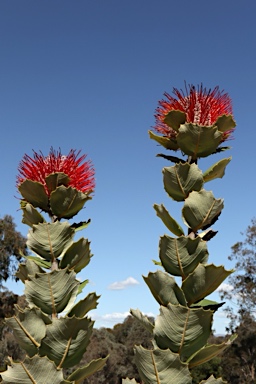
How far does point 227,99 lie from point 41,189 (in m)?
1.02

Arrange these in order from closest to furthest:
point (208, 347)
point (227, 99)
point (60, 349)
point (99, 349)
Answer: point (208, 347)
point (60, 349)
point (227, 99)
point (99, 349)

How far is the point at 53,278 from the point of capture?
2111mm

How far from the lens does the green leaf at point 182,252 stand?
194 centimetres

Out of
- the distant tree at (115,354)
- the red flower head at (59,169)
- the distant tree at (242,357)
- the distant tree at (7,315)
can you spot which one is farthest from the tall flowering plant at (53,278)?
the distant tree at (115,354)

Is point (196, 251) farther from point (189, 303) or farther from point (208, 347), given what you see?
point (208, 347)

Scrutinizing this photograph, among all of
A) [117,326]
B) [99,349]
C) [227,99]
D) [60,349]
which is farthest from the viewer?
[117,326]

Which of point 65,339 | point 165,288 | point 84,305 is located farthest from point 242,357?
point 165,288

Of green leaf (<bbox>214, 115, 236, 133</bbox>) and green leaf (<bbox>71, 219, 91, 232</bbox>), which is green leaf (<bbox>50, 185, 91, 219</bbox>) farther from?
green leaf (<bbox>214, 115, 236, 133</bbox>)

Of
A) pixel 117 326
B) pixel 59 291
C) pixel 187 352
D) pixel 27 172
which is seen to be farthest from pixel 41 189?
pixel 117 326

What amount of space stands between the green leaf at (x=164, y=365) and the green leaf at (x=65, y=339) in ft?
1.04

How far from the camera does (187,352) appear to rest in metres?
1.90

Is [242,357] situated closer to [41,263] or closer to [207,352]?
[41,263]

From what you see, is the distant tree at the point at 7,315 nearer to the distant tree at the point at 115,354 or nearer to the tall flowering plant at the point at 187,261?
the distant tree at the point at 115,354

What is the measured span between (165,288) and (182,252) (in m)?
0.16
